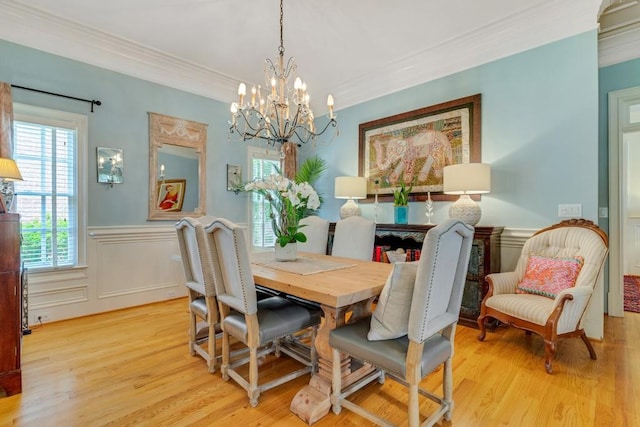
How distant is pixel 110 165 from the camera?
3350 mm

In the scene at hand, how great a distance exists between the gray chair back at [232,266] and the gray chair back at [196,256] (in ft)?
0.42

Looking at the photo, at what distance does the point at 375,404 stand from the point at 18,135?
377 cm

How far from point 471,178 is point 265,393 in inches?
98.0

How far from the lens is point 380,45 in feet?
11.2

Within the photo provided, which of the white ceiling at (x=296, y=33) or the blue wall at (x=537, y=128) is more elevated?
the white ceiling at (x=296, y=33)

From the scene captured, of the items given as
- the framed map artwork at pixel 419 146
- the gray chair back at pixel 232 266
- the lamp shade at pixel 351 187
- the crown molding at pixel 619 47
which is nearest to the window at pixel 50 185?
the gray chair back at pixel 232 266

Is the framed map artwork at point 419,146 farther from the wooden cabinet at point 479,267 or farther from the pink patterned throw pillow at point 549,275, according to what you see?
the pink patterned throw pillow at point 549,275

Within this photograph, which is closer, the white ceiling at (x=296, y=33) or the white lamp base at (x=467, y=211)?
the white ceiling at (x=296, y=33)

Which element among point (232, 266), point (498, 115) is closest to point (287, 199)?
point (232, 266)

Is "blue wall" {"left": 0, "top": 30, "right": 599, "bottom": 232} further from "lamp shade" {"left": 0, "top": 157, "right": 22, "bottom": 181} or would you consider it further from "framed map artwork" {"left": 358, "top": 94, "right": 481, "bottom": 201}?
"lamp shade" {"left": 0, "top": 157, "right": 22, "bottom": 181}

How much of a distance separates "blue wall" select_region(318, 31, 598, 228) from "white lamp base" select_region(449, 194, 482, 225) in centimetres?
27

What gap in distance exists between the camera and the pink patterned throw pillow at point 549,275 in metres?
2.40

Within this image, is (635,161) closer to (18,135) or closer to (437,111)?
(437,111)

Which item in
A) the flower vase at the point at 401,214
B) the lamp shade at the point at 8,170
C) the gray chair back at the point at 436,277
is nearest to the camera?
the gray chair back at the point at 436,277
